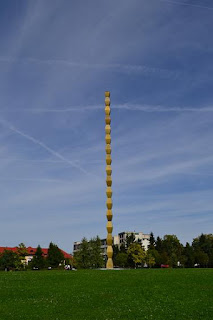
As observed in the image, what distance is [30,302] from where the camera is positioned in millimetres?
18719

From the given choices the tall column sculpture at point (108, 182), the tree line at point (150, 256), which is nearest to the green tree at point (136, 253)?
the tree line at point (150, 256)

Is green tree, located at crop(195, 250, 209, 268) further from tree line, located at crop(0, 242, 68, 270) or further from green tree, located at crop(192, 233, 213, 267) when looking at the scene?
tree line, located at crop(0, 242, 68, 270)

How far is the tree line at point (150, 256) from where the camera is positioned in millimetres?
86438

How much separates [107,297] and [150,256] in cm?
7035

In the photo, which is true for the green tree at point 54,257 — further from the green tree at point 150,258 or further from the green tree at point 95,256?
the green tree at point 150,258

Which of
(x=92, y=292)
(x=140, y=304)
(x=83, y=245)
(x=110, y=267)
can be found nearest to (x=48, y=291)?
(x=92, y=292)

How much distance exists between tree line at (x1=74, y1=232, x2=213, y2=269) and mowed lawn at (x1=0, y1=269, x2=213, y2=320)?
2348 inches

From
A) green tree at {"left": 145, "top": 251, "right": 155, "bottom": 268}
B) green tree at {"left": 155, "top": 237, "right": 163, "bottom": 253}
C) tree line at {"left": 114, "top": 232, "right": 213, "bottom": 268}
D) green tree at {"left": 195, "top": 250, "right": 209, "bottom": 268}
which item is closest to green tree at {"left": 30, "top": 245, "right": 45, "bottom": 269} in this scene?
tree line at {"left": 114, "top": 232, "right": 213, "bottom": 268}

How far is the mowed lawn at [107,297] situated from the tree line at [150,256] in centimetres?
5964

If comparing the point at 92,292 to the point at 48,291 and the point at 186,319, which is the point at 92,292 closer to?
the point at 48,291

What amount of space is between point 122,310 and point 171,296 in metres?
4.00

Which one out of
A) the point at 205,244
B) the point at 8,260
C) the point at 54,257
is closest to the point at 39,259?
the point at 54,257

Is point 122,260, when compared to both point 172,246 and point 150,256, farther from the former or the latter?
point 172,246

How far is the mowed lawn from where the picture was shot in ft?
54.4
